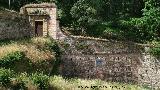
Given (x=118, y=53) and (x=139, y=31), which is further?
(x=139, y=31)

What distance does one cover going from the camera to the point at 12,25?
34.2 meters

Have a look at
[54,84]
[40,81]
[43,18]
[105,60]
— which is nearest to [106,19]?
[105,60]

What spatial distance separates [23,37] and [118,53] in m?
7.55

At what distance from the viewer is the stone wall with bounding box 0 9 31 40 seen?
109 feet

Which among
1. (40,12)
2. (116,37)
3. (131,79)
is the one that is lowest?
(131,79)

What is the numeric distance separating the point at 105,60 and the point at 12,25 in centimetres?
768

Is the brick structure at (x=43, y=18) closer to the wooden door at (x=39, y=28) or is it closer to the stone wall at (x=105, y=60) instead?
the wooden door at (x=39, y=28)

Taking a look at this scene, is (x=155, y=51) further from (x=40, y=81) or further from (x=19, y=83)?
(x=19, y=83)

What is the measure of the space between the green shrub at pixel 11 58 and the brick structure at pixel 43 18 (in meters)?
4.67

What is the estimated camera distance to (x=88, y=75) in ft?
113

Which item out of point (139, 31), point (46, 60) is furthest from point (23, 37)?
point (139, 31)

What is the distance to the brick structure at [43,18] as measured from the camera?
113 ft

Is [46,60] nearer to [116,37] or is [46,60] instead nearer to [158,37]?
[116,37]

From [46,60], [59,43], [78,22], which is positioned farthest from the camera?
[78,22]
